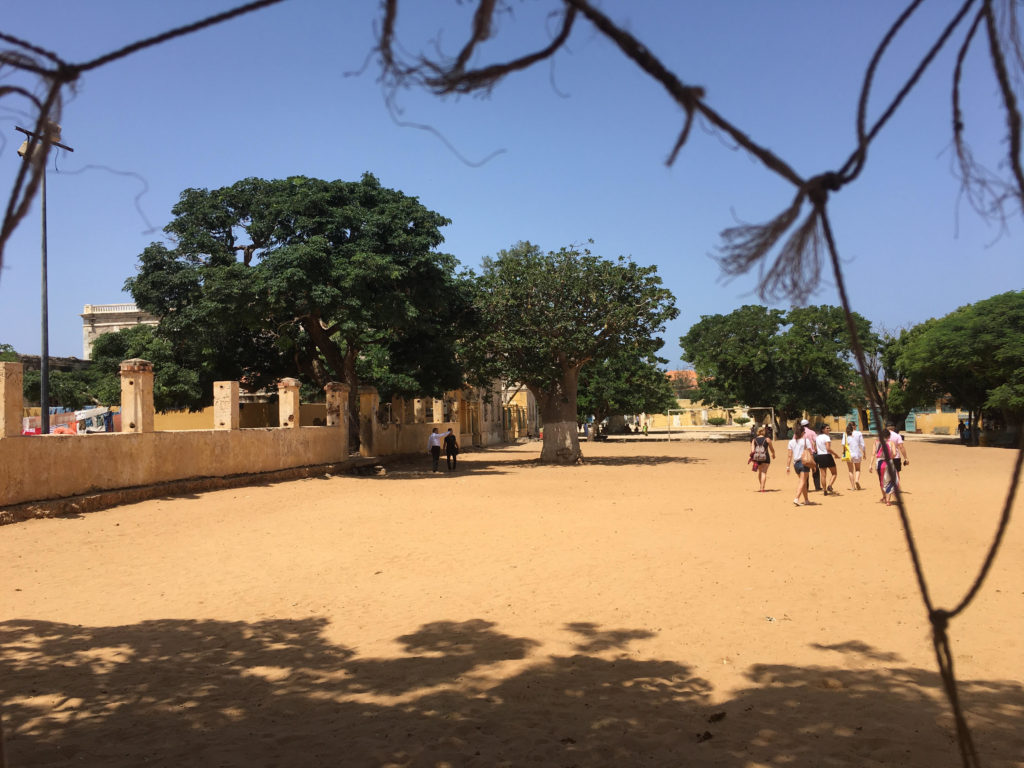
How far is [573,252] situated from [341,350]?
8.17m

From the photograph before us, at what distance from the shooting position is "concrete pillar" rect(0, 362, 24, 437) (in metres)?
11.5

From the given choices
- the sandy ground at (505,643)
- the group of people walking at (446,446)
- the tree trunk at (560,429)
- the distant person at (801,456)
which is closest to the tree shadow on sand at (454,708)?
the sandy ground at (505,643)

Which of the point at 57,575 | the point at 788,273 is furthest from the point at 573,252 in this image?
the point at 788,273

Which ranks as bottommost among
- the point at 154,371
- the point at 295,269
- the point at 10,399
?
the point at 10,399

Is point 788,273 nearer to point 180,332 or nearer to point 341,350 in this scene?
point 180,332

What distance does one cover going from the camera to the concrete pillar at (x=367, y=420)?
2556 cm

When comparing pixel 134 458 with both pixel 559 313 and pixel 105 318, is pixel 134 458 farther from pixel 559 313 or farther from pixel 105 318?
pixel 105 318

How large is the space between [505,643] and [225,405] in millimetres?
13456

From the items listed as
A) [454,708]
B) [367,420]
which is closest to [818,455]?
[454,708]

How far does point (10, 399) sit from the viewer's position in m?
11.6

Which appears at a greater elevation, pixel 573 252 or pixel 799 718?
pixel 573 252

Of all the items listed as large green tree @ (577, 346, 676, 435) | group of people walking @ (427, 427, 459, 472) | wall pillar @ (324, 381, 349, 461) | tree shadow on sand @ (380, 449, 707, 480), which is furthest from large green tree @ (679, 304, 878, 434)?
wall pillar @ (324, 381, 349, 461)

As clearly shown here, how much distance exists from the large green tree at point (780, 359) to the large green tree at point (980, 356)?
698 centimetres

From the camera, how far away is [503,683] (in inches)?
195
